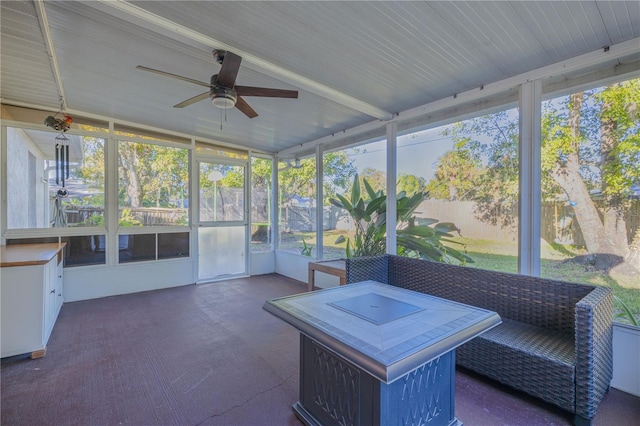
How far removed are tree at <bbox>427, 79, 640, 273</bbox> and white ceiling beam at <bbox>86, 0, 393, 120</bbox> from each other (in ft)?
5.05

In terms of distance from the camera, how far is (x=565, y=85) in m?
2.46

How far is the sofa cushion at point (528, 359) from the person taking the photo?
71.2 inches

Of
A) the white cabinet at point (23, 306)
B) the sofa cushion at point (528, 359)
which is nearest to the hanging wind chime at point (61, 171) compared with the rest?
the white cabinet at point (23, 306)

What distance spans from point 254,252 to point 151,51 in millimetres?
4119

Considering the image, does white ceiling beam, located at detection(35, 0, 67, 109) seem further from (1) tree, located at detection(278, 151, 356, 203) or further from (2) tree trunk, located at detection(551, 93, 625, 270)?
(2) tree trunk, located at detection(551, 93, 625, 270)

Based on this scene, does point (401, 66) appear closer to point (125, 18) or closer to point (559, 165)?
point (559, 165)

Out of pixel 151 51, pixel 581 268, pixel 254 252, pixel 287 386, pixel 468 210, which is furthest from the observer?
pixel 254 252

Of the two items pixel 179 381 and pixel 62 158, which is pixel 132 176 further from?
pixel 179 381

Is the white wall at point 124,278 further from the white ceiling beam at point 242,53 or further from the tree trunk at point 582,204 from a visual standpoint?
the tree trunk at point 582,204

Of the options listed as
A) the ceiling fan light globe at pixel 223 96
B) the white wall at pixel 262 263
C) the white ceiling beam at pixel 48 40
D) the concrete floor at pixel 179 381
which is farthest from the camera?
the white wall at pixel 262 263

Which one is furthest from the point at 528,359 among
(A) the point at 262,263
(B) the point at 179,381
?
(A) the point at 262,263

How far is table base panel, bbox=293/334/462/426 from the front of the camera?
1418mm

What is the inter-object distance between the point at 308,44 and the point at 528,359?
2.84m

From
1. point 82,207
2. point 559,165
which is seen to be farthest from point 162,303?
point 559,165
